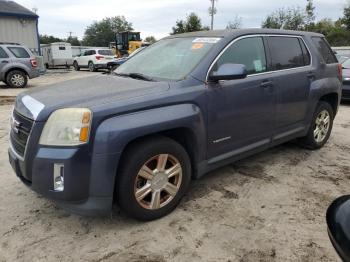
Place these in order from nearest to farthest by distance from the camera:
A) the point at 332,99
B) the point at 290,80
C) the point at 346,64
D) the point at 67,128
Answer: the point at 67,128, the point at 290,80, the point at 332,99, the point at 346,64

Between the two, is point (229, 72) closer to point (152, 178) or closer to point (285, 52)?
point (152, 178)

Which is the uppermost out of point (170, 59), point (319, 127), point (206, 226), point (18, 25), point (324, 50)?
point (18, 25)

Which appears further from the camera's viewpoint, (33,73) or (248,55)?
(33,73)

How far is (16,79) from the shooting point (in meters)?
13.7

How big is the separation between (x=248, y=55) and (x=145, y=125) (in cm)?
175

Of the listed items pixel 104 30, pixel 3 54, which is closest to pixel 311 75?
pixel 3 54

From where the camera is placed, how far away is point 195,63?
3650 millimetres

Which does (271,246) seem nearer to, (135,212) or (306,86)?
(135,212)

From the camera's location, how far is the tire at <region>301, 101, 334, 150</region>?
5297mm

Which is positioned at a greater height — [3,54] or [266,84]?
[3,54]

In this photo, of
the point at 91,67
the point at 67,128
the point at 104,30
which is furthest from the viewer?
the point at 104,30

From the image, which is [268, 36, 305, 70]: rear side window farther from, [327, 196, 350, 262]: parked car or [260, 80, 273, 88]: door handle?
[327, 196, 350, 262]: parked car

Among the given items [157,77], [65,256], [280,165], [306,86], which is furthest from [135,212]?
[306,86]

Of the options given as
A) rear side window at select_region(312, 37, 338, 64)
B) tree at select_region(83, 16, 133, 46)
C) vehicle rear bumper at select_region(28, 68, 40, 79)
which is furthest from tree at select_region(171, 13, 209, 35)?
tree at select_region(83, 16, 133, 46)
